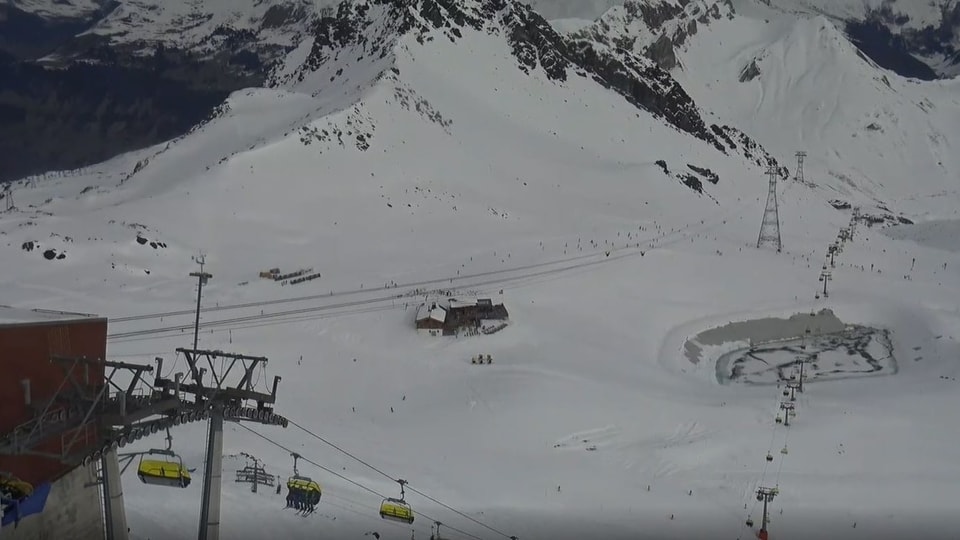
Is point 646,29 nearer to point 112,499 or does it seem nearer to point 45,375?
point 112,499

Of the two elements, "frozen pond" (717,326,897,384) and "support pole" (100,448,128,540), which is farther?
"frozen pond" (717,326,897,384)

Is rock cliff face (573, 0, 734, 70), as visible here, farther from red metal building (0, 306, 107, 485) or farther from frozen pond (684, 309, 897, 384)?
red metal building (0, 306, 107, 485)

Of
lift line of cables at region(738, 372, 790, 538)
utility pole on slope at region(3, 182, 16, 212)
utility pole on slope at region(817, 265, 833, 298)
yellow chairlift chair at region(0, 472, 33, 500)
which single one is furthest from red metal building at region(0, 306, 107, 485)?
utility pole on slope at region(3, 182, 16, 212)

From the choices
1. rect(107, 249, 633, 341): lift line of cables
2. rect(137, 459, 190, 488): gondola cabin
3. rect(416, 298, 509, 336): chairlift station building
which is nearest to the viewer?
rect(137, 459, 190, 488): gondola cabin

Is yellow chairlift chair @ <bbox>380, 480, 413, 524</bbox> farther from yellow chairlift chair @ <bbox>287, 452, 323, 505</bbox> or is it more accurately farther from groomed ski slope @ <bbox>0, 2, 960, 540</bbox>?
yellow chairlift chair @ <bbox>287, 452, 323, 505</bbox>

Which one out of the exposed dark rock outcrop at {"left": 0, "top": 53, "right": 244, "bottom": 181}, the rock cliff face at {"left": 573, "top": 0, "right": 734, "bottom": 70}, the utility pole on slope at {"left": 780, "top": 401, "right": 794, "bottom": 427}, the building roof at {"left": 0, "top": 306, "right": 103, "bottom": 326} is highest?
the rock cliff face at {"left": 573, "top": 0, "right": 734, "bottom": 70}

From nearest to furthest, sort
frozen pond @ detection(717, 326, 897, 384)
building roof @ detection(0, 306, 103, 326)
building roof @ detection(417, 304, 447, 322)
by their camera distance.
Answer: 1. building roof @ detection(0, 306, 103, 326)
2. building roof @ detection(417, 304, 447, 322)
3. frozen pond @ detection(717, 326, 897, 384)

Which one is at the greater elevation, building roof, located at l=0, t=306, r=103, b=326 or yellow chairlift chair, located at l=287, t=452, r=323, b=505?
building roof, located at l=0, t=306, r=103, b=326
